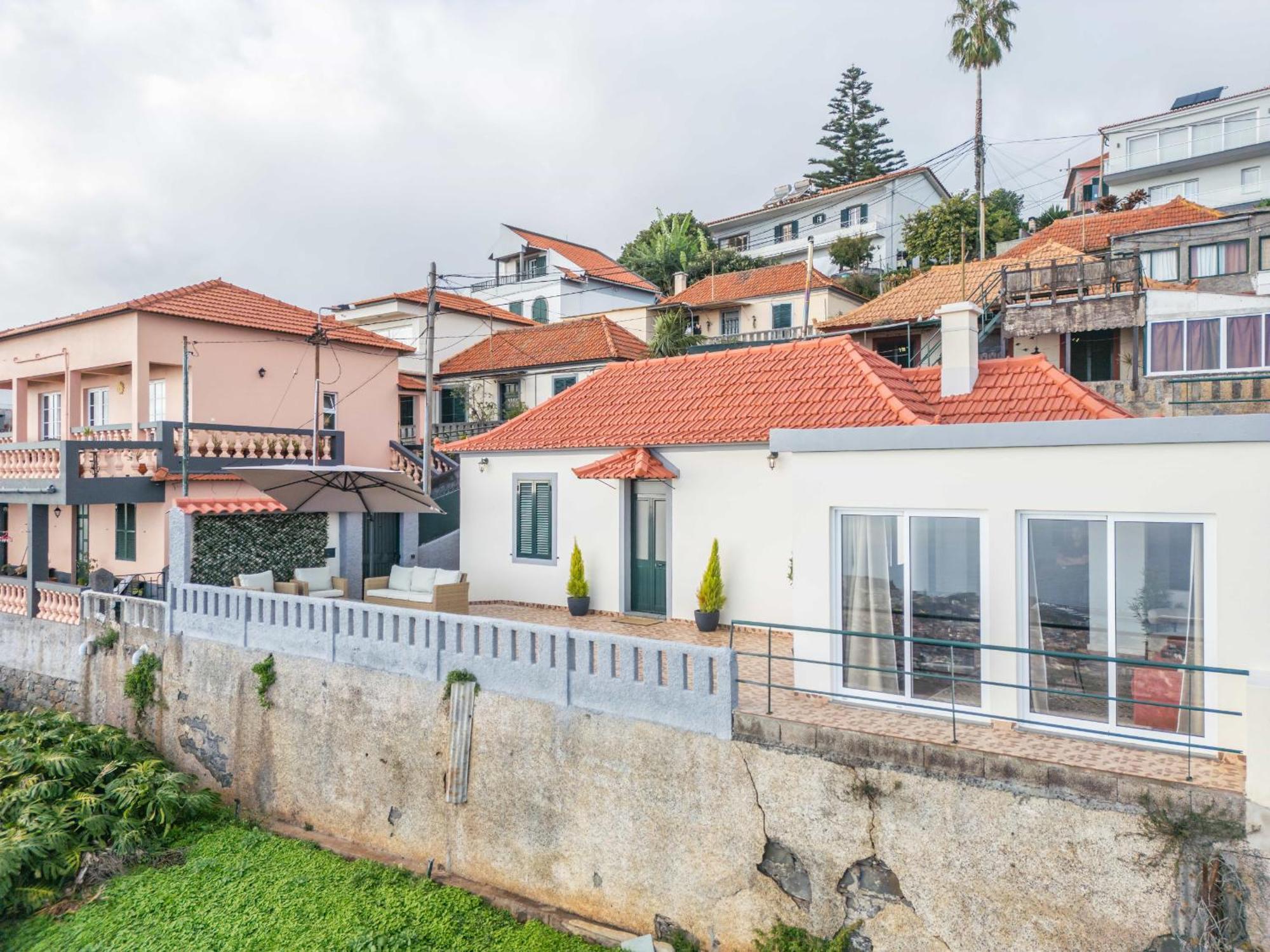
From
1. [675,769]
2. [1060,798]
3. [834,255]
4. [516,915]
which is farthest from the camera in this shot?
[834,255]

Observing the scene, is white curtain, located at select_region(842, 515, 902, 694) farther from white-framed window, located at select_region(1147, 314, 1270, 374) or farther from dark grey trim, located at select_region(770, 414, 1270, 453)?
white-framed window, located at select_region(1147, 314, 1270, 374)

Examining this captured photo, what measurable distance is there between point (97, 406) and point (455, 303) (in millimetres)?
18094

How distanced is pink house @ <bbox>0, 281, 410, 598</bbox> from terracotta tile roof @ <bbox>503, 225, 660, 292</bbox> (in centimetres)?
2164

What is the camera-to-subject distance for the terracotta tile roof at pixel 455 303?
3600cm

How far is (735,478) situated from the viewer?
531 inches

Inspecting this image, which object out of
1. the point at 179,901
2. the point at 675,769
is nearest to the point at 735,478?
the point at 675,769

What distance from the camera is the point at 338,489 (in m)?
15.2

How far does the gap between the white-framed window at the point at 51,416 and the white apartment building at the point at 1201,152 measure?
47249 millimetres

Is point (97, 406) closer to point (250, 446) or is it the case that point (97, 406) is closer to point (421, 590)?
point (250, 446)

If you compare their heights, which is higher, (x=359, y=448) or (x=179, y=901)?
(x=359, y=448)

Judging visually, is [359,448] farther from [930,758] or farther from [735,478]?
[930,758]

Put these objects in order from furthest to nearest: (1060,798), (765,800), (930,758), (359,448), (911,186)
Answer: (911,186)
(359,448)
(765,800)
(930,758)
(1060,798)

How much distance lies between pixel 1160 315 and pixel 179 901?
23704 mm

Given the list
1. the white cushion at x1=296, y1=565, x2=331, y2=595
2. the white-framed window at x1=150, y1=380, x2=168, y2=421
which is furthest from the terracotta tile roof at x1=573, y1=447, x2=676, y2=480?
the white-framed window at x1=150, y1=380, x2=168, y2=421
